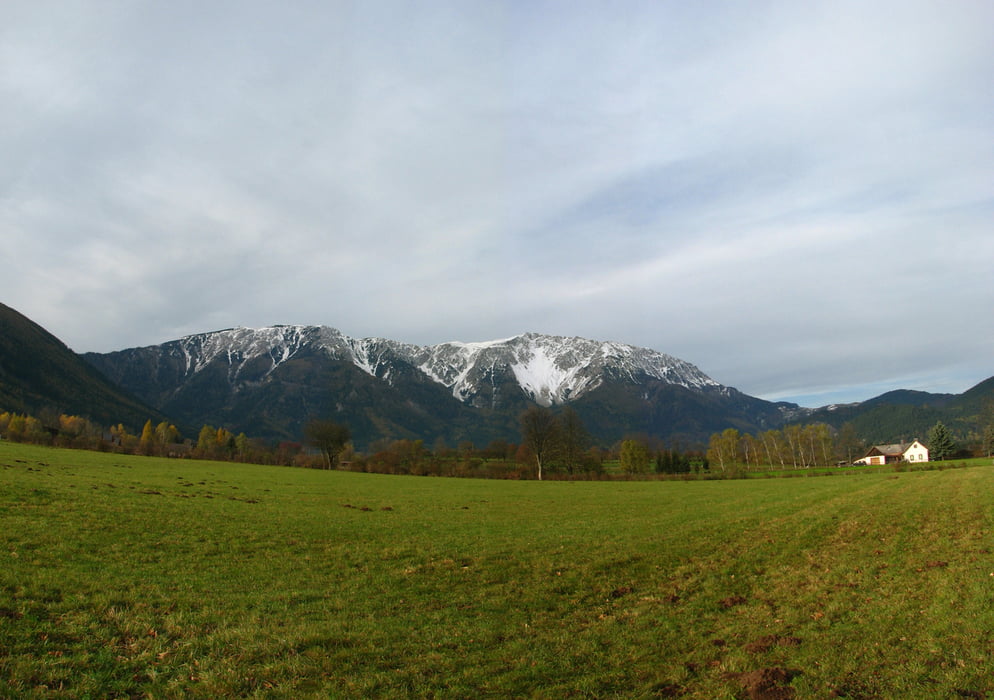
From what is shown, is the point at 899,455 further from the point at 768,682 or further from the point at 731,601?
the point at 768,682

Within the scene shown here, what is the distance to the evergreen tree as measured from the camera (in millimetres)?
126438

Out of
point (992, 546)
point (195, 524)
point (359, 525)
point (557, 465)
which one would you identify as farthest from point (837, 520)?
point (557, 465)

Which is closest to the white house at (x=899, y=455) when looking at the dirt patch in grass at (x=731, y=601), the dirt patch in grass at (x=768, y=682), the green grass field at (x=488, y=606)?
the green grass field at (x=488, y=606)

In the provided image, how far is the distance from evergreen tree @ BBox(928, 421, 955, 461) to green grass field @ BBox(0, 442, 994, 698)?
13411 centimetres

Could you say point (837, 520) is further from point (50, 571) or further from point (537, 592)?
point (50, 571)

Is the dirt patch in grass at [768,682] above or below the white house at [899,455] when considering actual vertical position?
above

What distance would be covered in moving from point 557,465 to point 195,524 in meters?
95.6

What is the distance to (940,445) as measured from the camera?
5005 inches

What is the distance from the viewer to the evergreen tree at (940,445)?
126 meters

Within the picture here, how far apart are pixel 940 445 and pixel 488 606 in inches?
6336

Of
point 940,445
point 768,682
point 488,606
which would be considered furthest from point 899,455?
point 768,682

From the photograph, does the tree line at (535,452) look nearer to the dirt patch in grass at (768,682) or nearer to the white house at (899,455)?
the white house at (899,455)

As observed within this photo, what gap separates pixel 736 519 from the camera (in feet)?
96.7

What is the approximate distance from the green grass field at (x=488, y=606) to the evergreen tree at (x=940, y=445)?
134106mm
